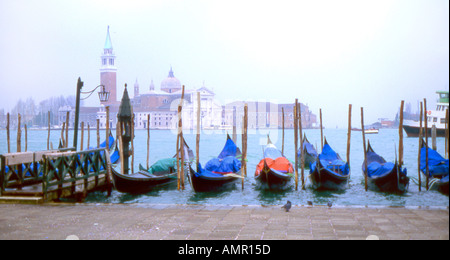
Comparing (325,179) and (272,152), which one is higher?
(272,152)

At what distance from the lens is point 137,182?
4895 millimetres

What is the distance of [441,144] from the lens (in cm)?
2028

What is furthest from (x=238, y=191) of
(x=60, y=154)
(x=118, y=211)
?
(x=118, y=211)

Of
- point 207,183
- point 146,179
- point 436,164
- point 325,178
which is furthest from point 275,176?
point 436,164

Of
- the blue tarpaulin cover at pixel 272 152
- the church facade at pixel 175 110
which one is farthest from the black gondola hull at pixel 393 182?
the church facade at pixel 175 110

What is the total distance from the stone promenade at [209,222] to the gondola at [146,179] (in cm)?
190

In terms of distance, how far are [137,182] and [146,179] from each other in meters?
0.15

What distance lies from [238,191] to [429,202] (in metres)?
2.15

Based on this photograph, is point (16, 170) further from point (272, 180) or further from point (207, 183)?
point (272, 180)

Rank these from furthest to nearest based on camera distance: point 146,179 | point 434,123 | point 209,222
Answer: point 434,123 → point 146,179 → point 209,222

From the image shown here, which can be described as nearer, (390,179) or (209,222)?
(209,222)

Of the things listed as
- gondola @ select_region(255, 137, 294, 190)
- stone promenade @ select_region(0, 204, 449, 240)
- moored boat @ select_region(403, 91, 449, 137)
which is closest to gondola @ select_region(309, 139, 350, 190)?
gondola @ select_region(255, 137, 294, 190)

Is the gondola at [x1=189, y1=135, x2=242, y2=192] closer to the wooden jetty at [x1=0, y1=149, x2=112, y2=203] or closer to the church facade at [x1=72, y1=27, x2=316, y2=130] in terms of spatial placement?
the wooden jetty at [x1=0, y1=149, x2=112, y2=203]
